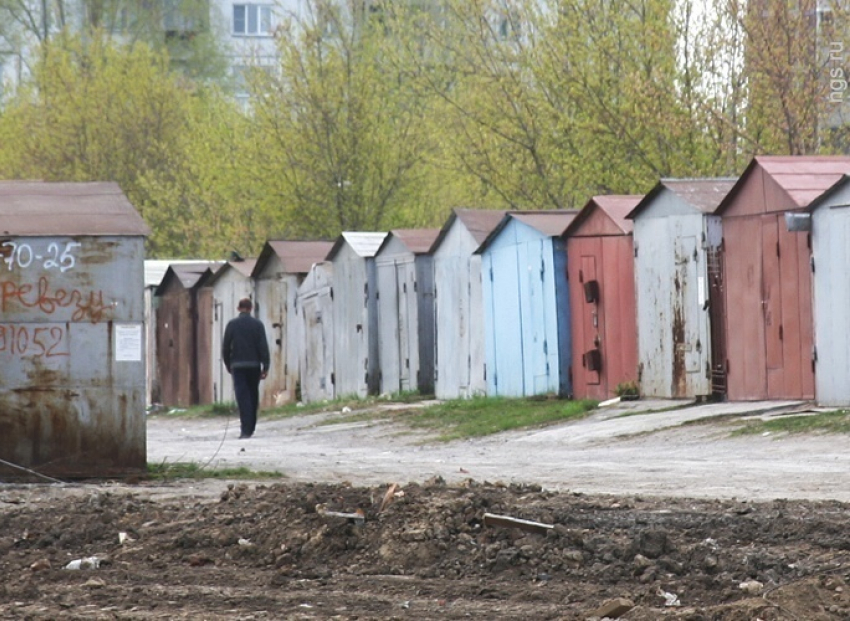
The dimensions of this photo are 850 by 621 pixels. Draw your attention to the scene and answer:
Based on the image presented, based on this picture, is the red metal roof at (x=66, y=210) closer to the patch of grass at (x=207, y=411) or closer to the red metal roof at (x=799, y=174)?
the red metal roof at (x=799, y=174)

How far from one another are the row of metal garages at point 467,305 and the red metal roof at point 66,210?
0.08 ft

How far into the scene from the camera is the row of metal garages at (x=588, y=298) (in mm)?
18672

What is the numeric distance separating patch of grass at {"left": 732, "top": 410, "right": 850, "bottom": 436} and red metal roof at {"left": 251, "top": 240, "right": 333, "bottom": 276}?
13.7 m

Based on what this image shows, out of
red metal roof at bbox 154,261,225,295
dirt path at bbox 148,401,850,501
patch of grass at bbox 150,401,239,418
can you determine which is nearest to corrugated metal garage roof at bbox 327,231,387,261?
patch of grass at bbox 150,401,239,418

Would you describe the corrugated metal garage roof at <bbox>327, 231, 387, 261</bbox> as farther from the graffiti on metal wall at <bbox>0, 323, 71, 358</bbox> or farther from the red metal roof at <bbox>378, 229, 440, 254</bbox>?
the graffiti on metal wall at <bbox>0, 323, 71, 358</bbox>

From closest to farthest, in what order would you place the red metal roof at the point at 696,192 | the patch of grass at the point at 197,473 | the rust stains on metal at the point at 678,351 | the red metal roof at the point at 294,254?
the patch of grass at the point at 197,473 < the red metal roof at the point at 696,192 < the rust stains on metal at the point at 678,351 < the red metal roof at the point at 294,254

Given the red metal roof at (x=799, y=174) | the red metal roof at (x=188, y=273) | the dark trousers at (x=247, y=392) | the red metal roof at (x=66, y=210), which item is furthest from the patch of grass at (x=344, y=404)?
the red metal roof at (x=66, y=210)

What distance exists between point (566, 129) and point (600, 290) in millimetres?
9404

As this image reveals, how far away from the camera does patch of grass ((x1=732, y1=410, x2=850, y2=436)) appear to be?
16422 millimetres

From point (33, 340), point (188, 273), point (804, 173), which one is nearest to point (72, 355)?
point (33, 340)

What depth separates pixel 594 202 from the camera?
22.2 meters

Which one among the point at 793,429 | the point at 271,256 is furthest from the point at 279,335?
the point at 793,429

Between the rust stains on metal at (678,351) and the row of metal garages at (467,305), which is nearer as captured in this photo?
the row of metal garages at (467,305)

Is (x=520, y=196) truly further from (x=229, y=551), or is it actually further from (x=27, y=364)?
(x=229, y=551)
